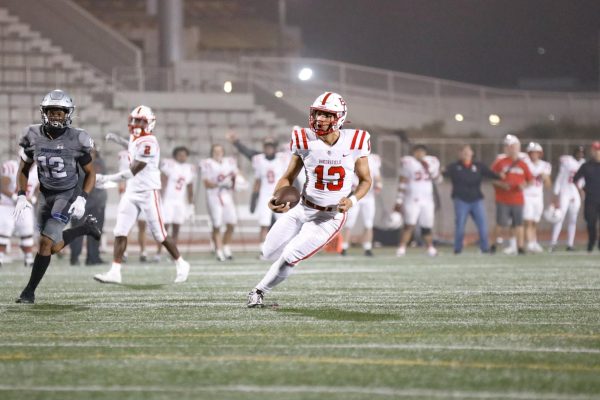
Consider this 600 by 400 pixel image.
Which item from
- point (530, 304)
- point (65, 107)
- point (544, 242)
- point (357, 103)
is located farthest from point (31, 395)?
point (357, 103)

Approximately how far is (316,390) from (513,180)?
12277 mm

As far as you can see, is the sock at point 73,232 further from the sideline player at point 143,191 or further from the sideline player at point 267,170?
the sideline player at point 267,170

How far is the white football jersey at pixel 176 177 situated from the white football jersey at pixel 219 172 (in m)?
0.42

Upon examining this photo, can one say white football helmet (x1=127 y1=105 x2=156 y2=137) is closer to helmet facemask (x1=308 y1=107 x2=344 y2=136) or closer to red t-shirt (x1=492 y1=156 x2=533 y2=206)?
helmet facemask (x1=308 y1=107 x2=344 y2=136)

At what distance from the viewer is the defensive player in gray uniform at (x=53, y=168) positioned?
8062 millimetres

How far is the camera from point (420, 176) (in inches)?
654

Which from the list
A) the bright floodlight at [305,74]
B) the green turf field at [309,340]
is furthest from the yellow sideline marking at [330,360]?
the bright floodlight at [305,74]

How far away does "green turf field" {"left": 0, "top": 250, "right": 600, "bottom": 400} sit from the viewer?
179 inches

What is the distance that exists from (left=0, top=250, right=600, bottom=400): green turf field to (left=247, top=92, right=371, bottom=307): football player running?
0.43 meters

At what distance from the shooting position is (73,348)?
5.65m

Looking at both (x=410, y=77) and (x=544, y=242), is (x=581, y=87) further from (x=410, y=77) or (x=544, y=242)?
(x=544, y=242)

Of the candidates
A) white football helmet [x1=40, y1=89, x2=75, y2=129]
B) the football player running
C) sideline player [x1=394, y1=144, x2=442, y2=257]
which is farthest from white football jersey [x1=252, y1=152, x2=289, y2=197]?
the football player running

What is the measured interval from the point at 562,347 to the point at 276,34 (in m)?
39.5

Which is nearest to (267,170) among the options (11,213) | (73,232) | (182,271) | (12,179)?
(12,179)
